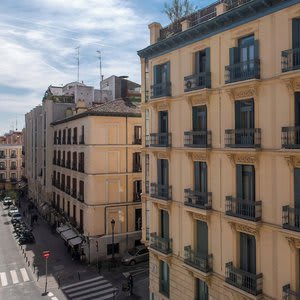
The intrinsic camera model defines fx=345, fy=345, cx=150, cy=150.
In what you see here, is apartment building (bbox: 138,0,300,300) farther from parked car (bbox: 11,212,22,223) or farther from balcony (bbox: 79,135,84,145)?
parked car (bbox: 11,212,22,223)

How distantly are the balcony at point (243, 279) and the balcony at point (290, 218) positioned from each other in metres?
3.13

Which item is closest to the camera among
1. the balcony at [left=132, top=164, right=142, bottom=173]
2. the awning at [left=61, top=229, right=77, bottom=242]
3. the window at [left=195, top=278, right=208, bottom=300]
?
the window at [left=195, top=278, right=208, bottom=300]

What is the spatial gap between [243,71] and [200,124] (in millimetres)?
4350

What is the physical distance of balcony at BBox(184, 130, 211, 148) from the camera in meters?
19.5

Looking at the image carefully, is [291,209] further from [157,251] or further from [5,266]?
[5,266]

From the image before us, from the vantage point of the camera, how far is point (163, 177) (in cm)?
2386

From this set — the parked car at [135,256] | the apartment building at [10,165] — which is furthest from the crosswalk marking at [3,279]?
the apartment building at [10,165]

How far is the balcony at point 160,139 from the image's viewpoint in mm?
22703

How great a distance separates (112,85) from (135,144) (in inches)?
801

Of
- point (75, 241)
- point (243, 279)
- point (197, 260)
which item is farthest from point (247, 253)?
point (75, 241)

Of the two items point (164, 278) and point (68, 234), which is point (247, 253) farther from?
point (68, 234)

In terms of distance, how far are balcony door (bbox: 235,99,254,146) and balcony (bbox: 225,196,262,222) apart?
2894 mm

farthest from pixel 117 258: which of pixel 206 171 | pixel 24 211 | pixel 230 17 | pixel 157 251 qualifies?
pixel 24 211

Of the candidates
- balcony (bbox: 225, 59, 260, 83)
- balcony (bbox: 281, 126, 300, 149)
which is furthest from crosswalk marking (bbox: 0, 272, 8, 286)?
balcony (bbox: 281, 126, 300, 149)
